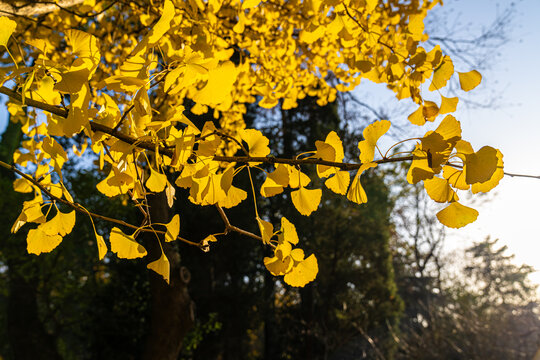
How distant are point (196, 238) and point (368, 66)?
27.5 feet

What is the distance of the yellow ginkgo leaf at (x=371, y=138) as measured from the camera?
601 mm

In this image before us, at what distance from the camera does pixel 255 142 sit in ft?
2.15

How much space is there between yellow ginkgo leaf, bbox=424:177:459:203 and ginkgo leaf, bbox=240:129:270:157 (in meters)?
0.28

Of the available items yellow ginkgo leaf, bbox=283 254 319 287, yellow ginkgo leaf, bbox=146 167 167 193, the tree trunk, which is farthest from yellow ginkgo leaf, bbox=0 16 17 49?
the tree trunk

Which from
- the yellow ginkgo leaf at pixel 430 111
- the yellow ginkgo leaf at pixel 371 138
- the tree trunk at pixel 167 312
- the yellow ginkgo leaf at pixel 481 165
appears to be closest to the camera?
the yellow ginkgo leaf at pixel 481 165

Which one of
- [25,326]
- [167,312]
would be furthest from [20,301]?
[167,312]

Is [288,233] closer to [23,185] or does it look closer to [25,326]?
[23,185]

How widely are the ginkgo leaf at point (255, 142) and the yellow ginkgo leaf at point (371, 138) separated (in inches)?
6.5

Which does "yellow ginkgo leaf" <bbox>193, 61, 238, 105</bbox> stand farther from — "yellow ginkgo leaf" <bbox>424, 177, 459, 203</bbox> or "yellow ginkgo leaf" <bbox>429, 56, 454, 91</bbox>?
"yellow ginkgo leaf" <bbox>429, 56, 454, 91</bbox>

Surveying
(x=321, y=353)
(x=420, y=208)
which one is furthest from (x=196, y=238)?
(x=420, y=208)

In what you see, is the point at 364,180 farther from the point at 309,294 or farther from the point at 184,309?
the point at 184,309

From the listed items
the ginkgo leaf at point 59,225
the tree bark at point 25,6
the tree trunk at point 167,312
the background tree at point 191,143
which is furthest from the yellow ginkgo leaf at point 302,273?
the tree trunk at point 167,312

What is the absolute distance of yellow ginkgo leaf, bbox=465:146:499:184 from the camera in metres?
0.50

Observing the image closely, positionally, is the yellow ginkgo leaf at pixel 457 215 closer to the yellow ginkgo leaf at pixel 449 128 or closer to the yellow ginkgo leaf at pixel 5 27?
the yellow ginkgo leaf at pixel 449 128
